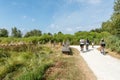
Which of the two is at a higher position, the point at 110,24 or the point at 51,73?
the point at 110,24

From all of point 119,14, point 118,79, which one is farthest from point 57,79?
point 119,14

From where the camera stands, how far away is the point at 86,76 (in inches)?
565

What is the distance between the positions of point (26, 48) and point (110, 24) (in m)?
10.8

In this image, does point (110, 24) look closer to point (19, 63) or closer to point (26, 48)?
point (26, 48)

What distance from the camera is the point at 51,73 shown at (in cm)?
1455

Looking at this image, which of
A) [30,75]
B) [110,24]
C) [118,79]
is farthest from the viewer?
[110,24]

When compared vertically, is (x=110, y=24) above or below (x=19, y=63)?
above

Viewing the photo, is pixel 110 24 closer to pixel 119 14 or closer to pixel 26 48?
pixel 119 14

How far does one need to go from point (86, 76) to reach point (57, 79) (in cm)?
210

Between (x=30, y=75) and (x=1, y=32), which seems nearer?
(x=30, y=75)

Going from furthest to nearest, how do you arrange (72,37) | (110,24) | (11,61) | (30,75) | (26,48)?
1. (72,37)
2. (110,24)
3. (26,48)
4. (11,61)
5. (30,75)

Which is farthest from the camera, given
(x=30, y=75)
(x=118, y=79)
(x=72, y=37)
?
(x=72, y=37)

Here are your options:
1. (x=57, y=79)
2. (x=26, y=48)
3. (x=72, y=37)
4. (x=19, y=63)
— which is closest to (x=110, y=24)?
(x=26, y=48)

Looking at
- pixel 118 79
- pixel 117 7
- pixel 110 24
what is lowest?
pixel 118 79
